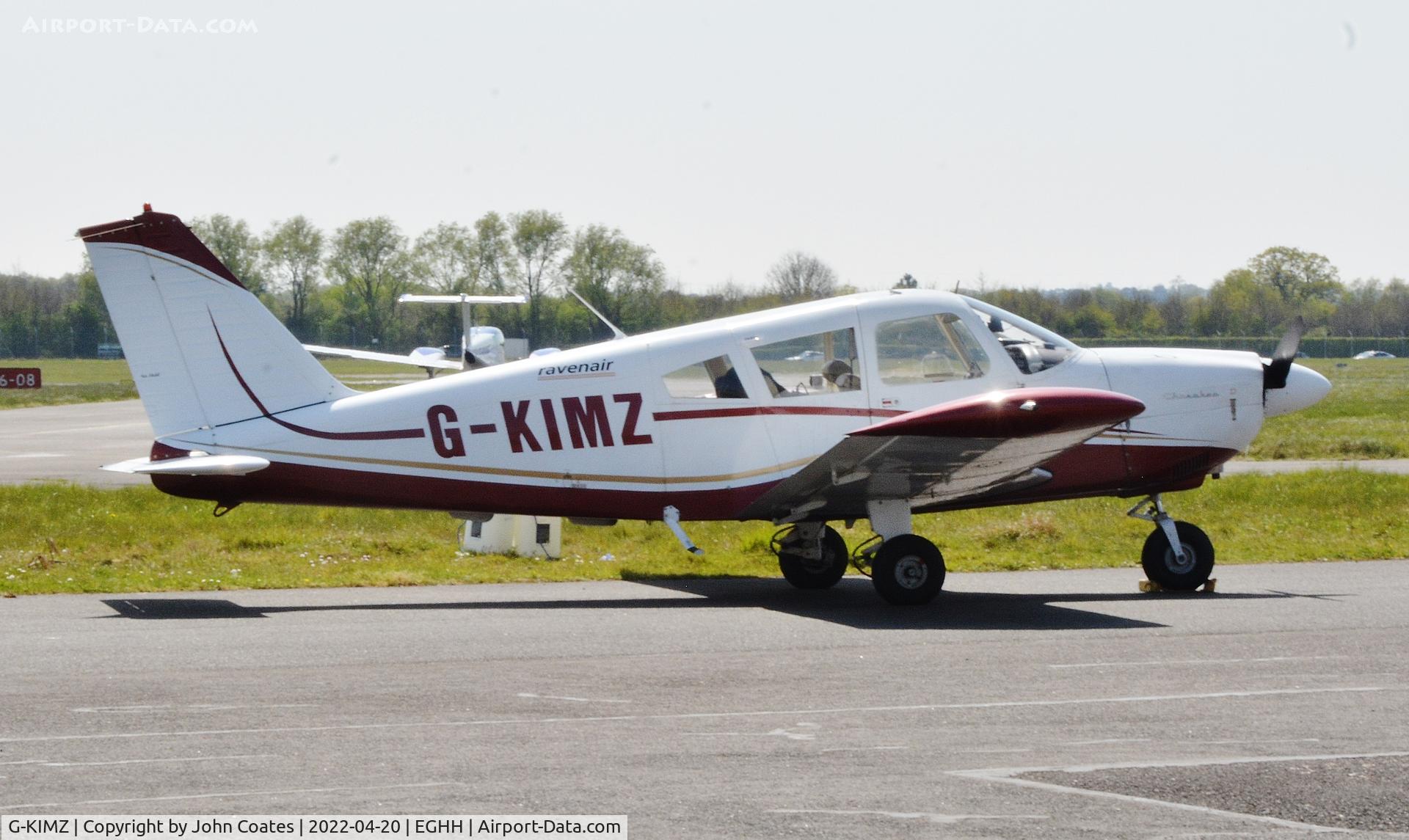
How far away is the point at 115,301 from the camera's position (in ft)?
36.7

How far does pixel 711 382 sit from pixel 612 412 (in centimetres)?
87

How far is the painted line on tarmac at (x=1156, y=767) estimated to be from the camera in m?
5.50

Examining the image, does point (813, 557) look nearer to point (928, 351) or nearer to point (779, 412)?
point (779, 412)

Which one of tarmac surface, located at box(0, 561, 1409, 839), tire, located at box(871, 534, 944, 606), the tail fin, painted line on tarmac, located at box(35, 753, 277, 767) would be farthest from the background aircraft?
painted line on tarmac, located at box(35, 753, 277, 767)

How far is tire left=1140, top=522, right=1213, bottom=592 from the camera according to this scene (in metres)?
12.1

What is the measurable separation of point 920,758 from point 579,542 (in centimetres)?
1005

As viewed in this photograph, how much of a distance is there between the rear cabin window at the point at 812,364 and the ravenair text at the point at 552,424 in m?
1.12

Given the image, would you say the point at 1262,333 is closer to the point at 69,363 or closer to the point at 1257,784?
the point at 1257,784

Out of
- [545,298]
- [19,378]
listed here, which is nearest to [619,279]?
[545,298]

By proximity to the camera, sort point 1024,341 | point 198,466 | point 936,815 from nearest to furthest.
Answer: point 936,815 → point 198,466 → point 1024,341

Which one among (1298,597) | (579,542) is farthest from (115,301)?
(1298,597)

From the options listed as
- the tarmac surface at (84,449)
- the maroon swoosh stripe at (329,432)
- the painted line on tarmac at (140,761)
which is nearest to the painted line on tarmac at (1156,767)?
the painted line on tarmac at (140,761)

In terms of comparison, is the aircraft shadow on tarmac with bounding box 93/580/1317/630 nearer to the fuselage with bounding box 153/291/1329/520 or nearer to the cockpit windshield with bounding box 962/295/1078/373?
the fuselage with bounding box 153/291/1329/520

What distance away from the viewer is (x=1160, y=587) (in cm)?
1228
